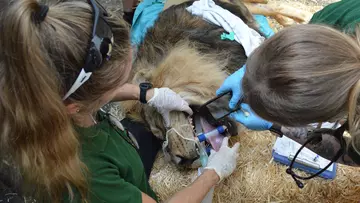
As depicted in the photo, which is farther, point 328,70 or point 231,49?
point 231,49

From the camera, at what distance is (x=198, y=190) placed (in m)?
1.55

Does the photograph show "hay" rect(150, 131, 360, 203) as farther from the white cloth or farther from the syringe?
the white cloth

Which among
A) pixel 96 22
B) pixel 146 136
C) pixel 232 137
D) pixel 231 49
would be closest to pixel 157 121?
pixel 146 136

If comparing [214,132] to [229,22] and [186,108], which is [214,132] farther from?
[229,22]

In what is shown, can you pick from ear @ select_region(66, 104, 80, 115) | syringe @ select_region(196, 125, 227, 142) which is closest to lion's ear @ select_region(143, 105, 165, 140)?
syringe @ select_region(196, 125, 227, 142)

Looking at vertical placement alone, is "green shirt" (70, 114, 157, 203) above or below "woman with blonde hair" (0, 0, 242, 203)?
below

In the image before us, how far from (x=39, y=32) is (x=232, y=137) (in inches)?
54.9

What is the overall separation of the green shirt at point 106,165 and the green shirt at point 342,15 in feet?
3.27

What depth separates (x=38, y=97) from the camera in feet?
2.88

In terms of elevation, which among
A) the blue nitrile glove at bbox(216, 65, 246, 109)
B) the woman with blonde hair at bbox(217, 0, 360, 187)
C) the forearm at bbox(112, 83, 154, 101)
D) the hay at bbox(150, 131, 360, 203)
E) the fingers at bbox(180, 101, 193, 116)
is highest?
the woman with blonde hair at bbox(217, 0, 360, 187)

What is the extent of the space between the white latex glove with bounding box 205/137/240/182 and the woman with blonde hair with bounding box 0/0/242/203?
49 cm

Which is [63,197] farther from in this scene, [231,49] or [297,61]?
[231,49]

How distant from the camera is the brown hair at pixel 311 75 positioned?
3.42 feet

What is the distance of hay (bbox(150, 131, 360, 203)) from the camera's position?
1.81 meters
